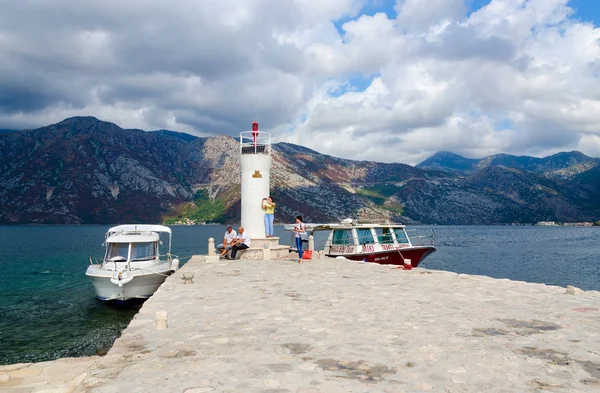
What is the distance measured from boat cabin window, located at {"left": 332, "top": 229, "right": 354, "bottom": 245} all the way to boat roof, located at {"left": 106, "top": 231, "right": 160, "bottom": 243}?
14844 millimetres

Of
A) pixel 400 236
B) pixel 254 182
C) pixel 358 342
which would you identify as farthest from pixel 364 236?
pixel 358 342

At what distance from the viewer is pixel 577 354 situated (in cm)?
704

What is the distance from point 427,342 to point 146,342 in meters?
5.64

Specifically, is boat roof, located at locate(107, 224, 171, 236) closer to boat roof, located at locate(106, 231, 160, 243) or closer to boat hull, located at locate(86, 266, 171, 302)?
boat roof, located at locate(106, 231, 160, 243)

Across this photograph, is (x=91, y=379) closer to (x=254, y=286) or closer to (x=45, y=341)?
(x=254, y=286)

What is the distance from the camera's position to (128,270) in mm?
23125

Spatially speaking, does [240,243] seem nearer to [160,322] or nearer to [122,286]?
[122,286]

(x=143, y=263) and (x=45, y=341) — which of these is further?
(x=143, y=263)

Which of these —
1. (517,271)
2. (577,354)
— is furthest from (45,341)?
(517,271)

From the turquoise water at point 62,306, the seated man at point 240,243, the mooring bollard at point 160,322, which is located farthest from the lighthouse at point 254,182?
the mooring bollard at point 160,322

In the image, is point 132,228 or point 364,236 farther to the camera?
point 364,236

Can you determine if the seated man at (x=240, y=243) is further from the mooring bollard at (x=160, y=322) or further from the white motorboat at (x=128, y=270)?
the mooring bollard at (x=160, y=322)

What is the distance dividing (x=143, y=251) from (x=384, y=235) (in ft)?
58.7

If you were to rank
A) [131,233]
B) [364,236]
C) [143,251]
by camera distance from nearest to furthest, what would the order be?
[143,251], [131,233], [364,236]
